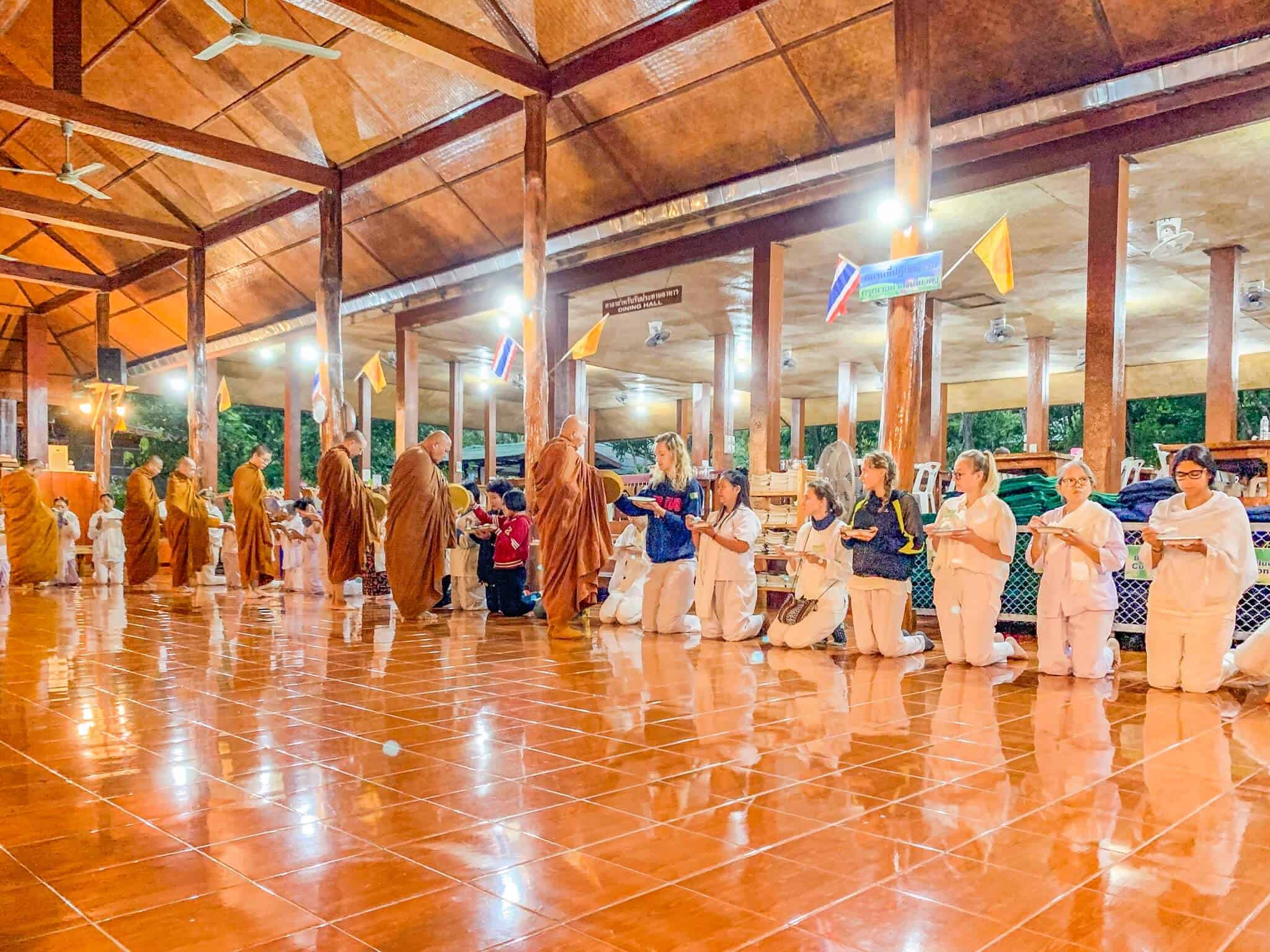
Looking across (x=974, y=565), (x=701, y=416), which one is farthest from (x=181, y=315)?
(x=974, y=565)

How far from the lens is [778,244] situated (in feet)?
32.4

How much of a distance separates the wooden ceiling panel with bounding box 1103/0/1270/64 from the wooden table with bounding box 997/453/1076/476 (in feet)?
10.1

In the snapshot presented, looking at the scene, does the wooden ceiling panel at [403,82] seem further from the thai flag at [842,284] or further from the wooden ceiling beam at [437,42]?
the thai flag at [842,284]

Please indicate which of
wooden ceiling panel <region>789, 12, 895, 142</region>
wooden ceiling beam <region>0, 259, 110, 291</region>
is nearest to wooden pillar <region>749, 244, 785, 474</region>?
wooden ceiling panel <region>789, 12, 895, 142</region>

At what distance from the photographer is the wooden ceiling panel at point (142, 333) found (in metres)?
17.5

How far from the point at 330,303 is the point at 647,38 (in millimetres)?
5345

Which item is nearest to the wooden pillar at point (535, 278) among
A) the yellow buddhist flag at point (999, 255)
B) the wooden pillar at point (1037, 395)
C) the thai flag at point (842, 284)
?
the thai flag at point (842, 284)

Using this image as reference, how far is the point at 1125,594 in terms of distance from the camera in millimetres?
6426

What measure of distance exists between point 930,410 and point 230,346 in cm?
1145

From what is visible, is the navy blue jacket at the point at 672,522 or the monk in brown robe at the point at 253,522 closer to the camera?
the navy blue jacket at the point at 672,522

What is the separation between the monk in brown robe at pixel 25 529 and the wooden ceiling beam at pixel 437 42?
7.18 m

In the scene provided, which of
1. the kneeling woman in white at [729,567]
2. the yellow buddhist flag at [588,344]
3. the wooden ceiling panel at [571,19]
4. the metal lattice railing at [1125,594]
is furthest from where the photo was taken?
the yellow buddhist flag at [588,344]

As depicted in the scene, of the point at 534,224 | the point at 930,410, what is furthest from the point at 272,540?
the point at 930,410

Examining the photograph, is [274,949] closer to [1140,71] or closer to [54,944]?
[54,944]
